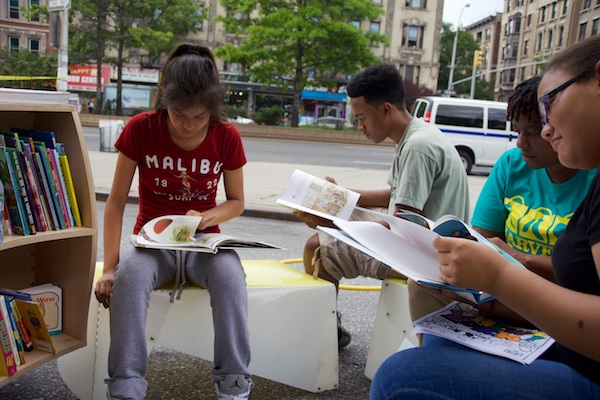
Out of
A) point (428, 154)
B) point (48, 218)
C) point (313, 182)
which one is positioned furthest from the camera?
point (313, 182)

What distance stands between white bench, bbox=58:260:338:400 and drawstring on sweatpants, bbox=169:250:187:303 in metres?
0.03

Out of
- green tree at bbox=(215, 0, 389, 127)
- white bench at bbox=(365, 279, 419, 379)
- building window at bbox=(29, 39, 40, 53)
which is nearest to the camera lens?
white bench at bbox=(365, 279, 419, 379)

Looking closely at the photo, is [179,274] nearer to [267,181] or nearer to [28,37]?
[267,181]

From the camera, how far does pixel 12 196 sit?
201cm

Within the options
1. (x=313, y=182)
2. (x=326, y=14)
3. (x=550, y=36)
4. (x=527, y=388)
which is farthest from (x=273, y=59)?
(x=550, y=36)

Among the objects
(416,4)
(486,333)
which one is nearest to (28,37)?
(486,333)

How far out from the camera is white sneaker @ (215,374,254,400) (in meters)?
2.07

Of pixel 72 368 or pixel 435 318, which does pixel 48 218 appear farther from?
pixel 435 318

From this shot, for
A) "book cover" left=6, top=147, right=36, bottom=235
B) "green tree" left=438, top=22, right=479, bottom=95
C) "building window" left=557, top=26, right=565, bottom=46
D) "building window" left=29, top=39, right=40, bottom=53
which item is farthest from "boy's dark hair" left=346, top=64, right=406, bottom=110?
"green tree" left=438, top=22, right=479, bottom=95

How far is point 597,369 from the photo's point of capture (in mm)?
1168

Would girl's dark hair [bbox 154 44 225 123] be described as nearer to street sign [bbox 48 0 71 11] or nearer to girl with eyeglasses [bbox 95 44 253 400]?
girl with eyeglasses [bbox 95 44 253 400]

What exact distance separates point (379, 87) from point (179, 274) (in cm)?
137

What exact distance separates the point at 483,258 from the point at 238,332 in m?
1.18

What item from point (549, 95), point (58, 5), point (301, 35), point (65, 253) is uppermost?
point (301, 35)
